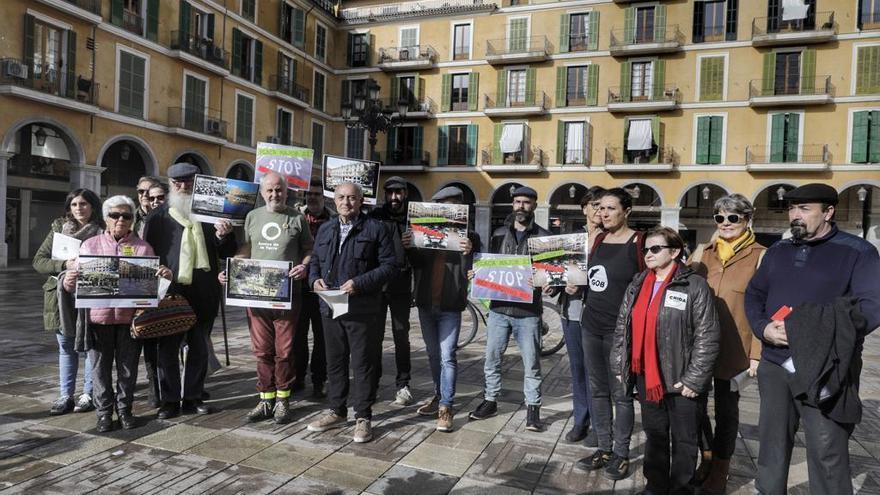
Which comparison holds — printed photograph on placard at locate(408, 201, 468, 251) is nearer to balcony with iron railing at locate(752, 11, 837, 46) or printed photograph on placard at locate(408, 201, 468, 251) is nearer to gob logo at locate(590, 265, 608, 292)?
gob logo at locate(590, 265, 608, 292)

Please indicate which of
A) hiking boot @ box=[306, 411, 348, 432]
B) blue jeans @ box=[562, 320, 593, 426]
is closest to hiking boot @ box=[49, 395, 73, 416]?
hiking boot @ box=[306, 411, 348, 432]

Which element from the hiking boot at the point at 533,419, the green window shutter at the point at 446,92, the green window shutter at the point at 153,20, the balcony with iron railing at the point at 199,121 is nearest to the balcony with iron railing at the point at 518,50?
the green window shutter at the point at 446,92

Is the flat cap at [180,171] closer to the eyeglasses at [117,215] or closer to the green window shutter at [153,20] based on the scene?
the eyeglasses at [117,215]

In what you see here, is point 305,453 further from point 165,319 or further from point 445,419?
point 165,319

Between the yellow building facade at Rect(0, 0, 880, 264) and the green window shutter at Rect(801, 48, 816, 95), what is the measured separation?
69mm

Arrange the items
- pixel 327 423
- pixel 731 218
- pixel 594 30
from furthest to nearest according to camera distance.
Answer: pixel 594 30
pixel 327 423
pixel 731 218

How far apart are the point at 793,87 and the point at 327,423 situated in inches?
1003

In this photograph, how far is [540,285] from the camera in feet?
12.4

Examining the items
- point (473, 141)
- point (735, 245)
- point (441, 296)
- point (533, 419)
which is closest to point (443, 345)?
point (441, 296)

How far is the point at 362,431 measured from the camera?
3746 mm

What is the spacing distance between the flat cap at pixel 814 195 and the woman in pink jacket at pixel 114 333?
13.0ft

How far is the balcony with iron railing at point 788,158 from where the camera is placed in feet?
72.0

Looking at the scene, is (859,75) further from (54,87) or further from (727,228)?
(54,87)

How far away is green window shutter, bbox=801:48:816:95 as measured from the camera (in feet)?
72.5
